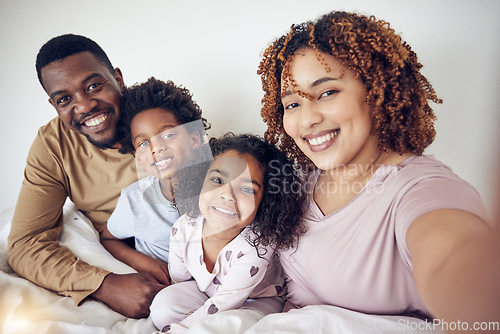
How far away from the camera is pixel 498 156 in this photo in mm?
975

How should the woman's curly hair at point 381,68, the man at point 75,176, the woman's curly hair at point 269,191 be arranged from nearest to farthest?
1. the woman's curly hair at point 381,68
2. the woman's curly hair at point 269,191
3. the man at point 75,176

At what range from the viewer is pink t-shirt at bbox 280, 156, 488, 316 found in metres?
0.68

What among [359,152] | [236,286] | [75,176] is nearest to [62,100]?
[75,176]

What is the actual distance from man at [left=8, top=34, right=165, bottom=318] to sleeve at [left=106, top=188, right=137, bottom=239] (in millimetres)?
88

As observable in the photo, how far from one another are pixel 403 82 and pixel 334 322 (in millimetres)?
575

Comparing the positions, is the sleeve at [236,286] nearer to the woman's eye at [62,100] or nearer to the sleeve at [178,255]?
the sleeve at [178,255]

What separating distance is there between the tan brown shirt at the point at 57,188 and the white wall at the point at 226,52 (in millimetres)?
256

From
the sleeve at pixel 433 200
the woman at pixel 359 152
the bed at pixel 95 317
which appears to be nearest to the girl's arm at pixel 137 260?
the bed at pixel 95 317

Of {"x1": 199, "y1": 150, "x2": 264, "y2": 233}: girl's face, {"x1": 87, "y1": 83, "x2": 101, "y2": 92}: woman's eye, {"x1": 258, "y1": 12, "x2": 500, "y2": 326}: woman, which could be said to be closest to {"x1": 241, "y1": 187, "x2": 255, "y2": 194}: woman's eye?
{"x1": 199, "y1": 150, "x2": 264, "y2": 233}: girl's face

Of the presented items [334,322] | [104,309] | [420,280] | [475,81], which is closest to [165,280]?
[104,309]

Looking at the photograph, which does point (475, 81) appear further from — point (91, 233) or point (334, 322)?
point (91, 233)

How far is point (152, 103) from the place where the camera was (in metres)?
1.16

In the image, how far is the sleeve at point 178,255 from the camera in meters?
1.12

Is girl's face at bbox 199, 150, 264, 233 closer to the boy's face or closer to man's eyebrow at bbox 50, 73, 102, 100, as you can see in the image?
the boy's face
